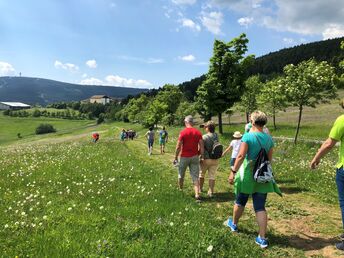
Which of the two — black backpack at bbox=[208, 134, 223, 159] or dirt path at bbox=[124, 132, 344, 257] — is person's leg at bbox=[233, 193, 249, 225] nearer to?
dirt path at bbox=[124, 132, 344, 257]

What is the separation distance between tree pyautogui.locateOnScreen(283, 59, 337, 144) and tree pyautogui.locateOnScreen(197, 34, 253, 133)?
15.3 m

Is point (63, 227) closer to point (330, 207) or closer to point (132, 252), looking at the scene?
point (132, 252)

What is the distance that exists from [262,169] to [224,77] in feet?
127

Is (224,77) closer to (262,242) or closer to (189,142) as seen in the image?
(189,142)

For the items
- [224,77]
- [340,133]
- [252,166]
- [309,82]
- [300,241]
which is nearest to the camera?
[340,133]

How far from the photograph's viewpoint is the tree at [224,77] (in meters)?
43.6

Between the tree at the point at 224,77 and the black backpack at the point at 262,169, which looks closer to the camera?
the black backpack at the point at 262,169

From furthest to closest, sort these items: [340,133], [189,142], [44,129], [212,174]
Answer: [44,129], [212,174], [189,142], [340,133]

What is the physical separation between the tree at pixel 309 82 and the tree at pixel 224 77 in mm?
15271

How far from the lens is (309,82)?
27.0 metres

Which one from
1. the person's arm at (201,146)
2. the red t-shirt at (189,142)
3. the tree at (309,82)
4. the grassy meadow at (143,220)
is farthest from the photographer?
the tree at (309,82)

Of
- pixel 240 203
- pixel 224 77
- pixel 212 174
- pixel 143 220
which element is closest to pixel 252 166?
pixel 240 203

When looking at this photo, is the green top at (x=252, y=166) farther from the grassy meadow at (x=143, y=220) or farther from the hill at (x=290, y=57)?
the hill at (x=290, y=57)

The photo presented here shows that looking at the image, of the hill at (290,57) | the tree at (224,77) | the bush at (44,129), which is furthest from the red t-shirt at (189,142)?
the hill at (290,57)
